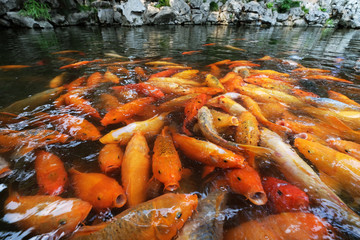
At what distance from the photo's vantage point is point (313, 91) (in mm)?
3863

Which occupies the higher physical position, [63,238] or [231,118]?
[231,118]

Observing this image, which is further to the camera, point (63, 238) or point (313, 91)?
point (313, 91)

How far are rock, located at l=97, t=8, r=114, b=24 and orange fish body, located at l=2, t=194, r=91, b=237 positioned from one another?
2324 centimetres

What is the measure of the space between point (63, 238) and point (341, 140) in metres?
3.20

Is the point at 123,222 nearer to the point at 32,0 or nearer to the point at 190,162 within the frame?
the point at 190,162

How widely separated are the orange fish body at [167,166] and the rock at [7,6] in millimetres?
22066

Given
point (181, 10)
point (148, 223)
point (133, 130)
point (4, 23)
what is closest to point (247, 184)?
point (148, 223)

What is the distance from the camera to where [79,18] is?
744 inches

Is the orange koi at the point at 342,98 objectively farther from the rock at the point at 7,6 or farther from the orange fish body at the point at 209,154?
the rock at the point at 7,6

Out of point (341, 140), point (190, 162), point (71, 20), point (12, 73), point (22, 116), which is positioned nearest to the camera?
point (190, 162)

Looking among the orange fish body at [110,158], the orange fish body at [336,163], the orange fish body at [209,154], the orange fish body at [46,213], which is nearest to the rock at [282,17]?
the orange fish body at [336,163]

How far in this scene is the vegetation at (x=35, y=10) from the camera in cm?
1527

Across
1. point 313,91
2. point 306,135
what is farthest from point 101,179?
point 313,91

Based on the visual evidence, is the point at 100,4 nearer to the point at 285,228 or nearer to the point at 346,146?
the point at 346,146
